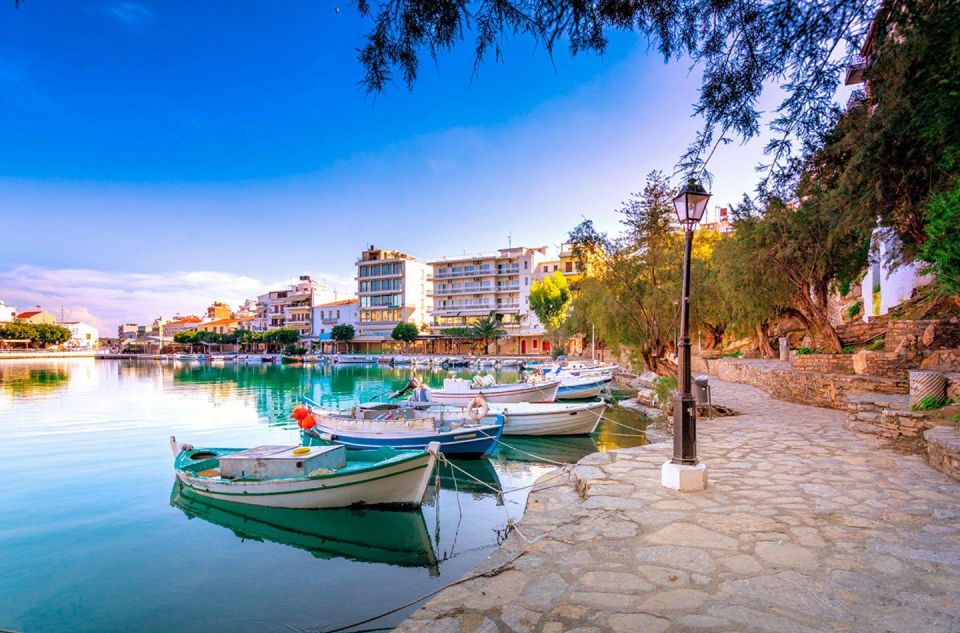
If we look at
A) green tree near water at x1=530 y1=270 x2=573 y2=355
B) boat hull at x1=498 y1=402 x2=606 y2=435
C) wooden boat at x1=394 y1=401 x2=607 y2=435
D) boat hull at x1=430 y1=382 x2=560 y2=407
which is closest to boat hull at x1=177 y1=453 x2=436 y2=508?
wooden boat at x1=394 y1=401 x2=607 y2=435

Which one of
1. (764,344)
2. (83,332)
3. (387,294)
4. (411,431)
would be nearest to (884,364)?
(411,431)

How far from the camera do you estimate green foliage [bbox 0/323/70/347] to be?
9512cm

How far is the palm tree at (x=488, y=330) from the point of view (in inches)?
2736

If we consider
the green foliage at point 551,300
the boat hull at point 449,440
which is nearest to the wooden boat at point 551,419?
the boat hull at point 449,440

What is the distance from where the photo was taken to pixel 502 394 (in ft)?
74.4

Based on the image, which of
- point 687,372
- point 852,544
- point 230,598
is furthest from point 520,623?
point 230,598

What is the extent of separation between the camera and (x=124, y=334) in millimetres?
181500

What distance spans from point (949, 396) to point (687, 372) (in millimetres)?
5801

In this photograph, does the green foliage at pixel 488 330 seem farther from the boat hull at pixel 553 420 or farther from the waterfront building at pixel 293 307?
the boat hull at pixel 553 420

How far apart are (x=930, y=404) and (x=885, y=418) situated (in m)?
0.67

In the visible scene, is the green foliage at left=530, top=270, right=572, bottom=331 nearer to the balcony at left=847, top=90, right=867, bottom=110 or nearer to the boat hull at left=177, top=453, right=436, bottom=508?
the balcony at left=847, top=90, right=867, bottom=110

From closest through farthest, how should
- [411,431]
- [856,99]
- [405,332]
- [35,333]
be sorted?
[856,99], [411,431], [405,332], [35,333]

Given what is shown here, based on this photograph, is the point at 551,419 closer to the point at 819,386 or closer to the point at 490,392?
the point at 490,392

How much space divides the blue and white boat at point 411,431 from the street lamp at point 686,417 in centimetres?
805
